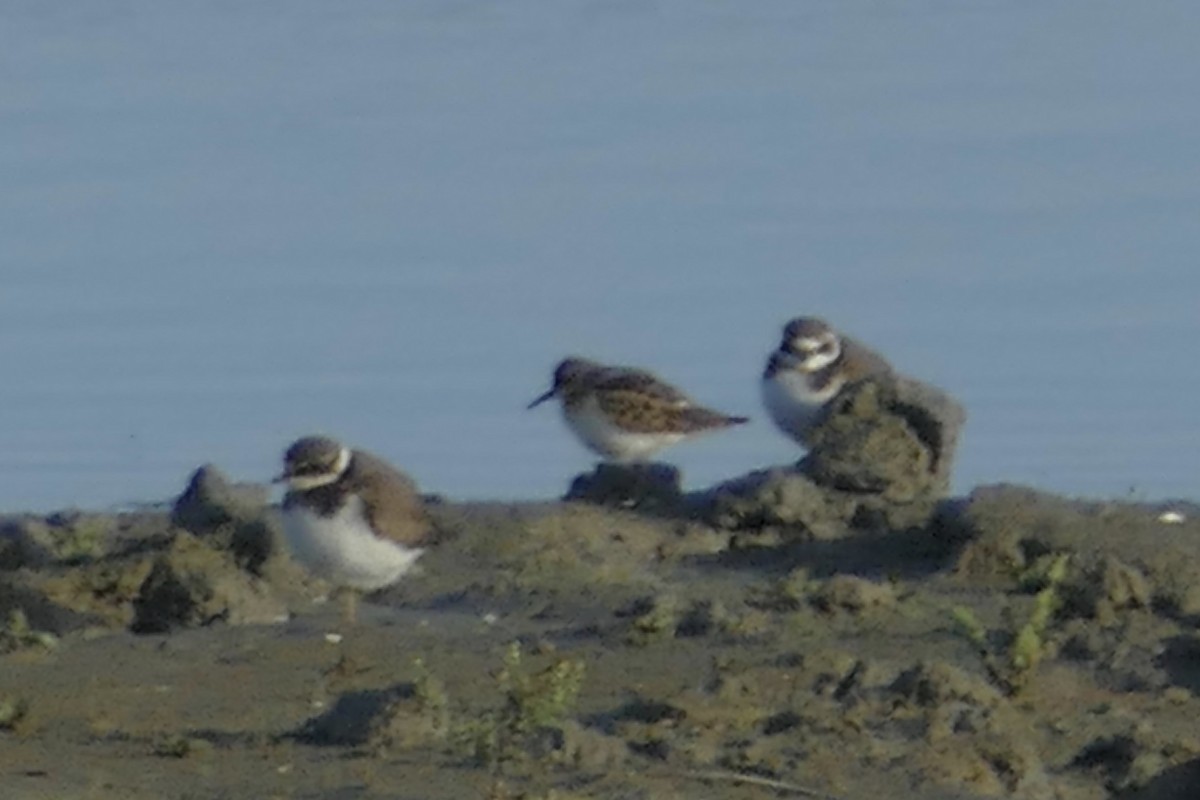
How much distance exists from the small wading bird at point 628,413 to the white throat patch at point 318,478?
105 inches

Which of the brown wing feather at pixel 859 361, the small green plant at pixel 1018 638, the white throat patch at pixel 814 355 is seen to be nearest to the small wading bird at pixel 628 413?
the white throat patch at pixel 814 355

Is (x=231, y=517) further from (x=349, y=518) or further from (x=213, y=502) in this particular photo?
(x=349, y=518)

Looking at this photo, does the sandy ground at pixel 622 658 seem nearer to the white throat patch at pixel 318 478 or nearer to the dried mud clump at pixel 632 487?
the dried mud clump at pixel 632 487

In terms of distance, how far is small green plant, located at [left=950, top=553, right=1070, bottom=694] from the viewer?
9336 mm

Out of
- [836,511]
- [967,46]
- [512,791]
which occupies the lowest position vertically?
[512,791]

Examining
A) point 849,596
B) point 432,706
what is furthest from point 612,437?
point 432,706

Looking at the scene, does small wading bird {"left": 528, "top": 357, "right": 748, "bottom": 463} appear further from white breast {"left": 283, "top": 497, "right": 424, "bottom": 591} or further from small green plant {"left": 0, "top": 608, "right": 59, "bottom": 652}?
small green plant {"left": 0, "top": 608, "right": 59, "bottom": 652}

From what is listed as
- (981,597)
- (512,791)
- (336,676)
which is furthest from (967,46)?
(512,791)

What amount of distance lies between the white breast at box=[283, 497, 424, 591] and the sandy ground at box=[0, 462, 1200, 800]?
0.12 meters

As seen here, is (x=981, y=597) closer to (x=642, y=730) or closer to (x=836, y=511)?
(x=836, y=511)

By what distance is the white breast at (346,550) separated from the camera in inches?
459

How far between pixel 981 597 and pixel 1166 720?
1843 millimetres

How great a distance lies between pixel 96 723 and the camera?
920 centimetres

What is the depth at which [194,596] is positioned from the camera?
11.1m
